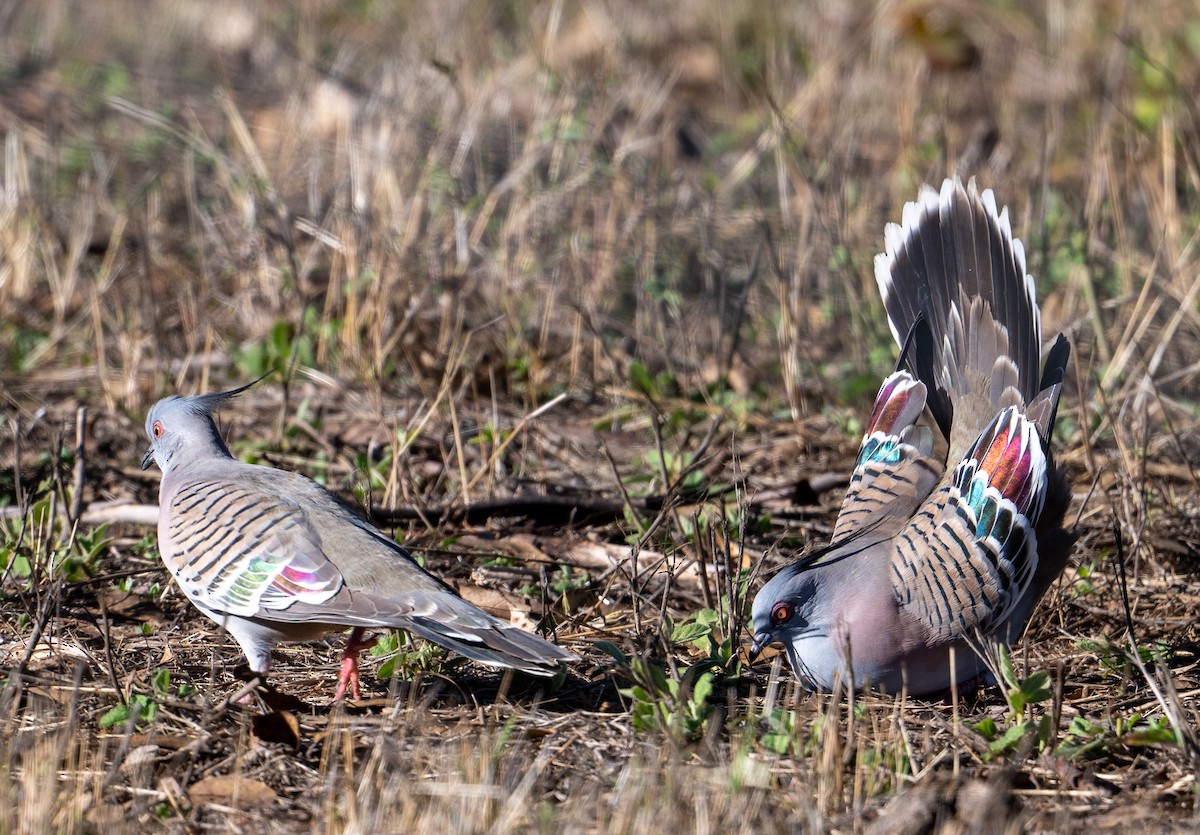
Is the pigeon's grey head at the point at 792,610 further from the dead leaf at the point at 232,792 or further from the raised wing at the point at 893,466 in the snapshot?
the dead leaf at the point at 232,792

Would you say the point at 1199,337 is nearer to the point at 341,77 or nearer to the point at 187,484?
the point at 187,484

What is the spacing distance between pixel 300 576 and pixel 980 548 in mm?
1737

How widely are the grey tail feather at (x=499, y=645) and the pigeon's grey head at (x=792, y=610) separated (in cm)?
61

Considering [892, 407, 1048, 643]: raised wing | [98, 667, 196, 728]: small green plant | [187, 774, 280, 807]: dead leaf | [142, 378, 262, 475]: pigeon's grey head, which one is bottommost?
[187, 774, 280, 807]: dead leaf

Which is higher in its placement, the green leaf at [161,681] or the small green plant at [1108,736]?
the small green plant at [1108,736]

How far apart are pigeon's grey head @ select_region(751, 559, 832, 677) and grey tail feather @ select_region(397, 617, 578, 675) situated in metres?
0.61

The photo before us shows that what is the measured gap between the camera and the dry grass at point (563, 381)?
3.03 m

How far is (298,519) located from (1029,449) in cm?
193

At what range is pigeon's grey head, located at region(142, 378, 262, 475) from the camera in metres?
3.99

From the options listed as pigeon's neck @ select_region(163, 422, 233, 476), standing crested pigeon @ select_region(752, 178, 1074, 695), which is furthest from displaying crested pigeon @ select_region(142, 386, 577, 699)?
standing crested pigeon @ select_region(752, 178, 1074, 695)

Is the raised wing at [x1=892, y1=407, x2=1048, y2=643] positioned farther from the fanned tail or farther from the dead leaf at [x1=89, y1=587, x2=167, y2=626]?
the dead leaf at [x1=89, y1=587, x2=167, y2=626]

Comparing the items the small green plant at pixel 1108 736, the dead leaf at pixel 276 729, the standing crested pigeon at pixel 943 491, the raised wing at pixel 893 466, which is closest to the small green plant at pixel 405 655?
the dead leaf at pixel 276 729

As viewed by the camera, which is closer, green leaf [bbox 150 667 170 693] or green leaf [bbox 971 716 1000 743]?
green leaf [bbox 971 716 1000 743]

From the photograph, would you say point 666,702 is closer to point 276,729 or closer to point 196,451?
point 276,729
